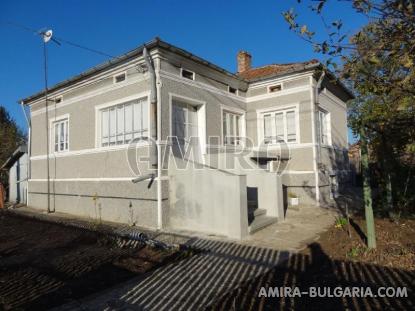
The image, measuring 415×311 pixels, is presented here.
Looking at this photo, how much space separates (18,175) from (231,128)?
12272 millimetres

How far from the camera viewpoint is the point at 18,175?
16.7 m

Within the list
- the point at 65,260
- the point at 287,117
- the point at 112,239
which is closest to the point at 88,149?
the point at 112,239

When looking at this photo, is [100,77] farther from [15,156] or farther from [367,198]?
[367,198]

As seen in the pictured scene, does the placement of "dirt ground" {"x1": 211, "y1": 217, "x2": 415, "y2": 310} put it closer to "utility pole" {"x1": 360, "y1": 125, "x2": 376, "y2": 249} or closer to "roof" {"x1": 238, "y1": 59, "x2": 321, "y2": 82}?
"utility pole" {"x1": 360, "y1": 125, "x2": 376, "y2": 249}

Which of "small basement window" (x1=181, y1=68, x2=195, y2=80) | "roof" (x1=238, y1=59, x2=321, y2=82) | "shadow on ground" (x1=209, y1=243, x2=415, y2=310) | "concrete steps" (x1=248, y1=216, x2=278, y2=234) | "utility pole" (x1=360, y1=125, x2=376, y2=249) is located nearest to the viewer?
"shadow on ground" (x1=209, y1=243, x2=415, y2=310)

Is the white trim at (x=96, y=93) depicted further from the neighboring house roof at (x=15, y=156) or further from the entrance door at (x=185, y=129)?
the neighboring house roof at (x=15, y=156)

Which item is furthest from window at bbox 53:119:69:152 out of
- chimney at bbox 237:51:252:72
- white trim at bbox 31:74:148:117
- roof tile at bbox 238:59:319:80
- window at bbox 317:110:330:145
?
window at bbox 317:110:330:145

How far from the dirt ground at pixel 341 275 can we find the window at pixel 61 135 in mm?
10913

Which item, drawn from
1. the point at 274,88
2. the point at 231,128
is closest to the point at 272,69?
the point at 274,88

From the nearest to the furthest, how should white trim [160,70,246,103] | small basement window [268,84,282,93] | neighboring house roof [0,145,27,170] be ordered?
white trim [160,70,246,103], small basement window [268,84,282,93], neighboring house roof [0,145,27,170]

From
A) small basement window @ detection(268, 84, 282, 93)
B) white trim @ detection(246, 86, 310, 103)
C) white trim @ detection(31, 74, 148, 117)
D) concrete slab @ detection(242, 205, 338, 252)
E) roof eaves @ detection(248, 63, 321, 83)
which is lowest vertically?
concrete slab @ detection(242, 205, 338, 252)

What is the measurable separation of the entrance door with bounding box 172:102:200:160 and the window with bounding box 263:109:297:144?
12.7 feet

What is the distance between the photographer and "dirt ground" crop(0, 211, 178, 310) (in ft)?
14.6

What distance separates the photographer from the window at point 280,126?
12727 millimetres
